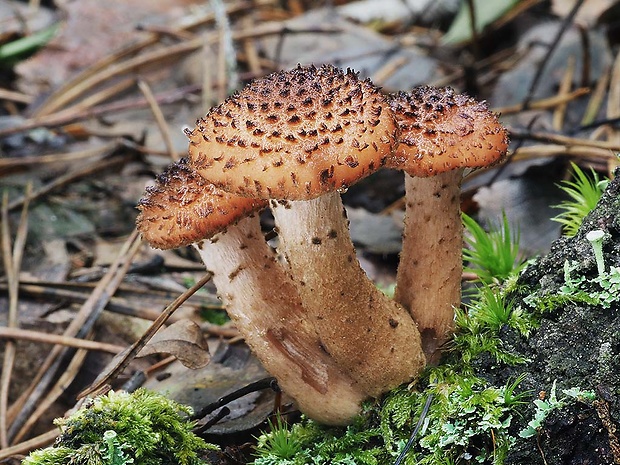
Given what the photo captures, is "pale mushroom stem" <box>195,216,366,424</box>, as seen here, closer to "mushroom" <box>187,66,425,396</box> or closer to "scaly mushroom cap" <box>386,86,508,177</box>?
"mushroom" <box>187,66,425,396</box>

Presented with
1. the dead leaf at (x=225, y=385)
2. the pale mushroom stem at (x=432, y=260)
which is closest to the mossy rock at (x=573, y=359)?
the pale mushroom stem at (x=432, y=260)

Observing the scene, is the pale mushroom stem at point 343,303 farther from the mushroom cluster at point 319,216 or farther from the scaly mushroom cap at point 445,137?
the scaly mushroom cap at point 445,137

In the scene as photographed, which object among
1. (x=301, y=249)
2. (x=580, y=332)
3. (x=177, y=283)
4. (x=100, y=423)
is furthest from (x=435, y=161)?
(x=177, y=283)

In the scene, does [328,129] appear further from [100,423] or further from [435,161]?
[100,423]

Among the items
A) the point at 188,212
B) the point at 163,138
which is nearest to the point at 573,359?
the point at 188,212

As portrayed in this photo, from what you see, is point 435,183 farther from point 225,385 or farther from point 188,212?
point 225,385

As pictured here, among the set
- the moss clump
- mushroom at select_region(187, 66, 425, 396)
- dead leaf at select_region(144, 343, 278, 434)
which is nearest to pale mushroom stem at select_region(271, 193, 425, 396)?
mushroom at select_region(187, 66, 425, 396)
